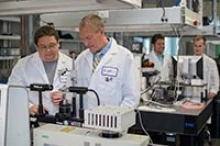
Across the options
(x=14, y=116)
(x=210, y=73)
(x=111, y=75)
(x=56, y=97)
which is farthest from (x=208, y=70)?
(x=14, y=116)

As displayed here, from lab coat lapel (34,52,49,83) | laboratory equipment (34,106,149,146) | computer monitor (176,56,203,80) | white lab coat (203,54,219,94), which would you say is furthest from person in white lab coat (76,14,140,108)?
white lab coat (203,54,219,94)

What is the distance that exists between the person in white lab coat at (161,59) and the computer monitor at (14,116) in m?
2.55

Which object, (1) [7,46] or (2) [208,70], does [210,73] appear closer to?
(2) [208,70]

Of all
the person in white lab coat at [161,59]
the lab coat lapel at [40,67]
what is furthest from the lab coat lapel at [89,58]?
the person in white lab coat at [161,59]

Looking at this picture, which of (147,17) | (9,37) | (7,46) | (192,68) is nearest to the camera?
(147,17)

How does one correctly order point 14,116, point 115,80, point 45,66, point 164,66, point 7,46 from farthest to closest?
point 7,46 < point 164,66 < point 45,66 < point 115,80 < point 14,116

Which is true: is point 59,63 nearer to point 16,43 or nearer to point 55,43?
point 55,43

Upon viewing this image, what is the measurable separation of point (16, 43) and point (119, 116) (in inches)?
146

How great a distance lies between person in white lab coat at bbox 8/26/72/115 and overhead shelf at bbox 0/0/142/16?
0.20 m

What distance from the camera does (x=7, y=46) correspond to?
13.7 ft

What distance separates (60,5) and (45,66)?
0.56 metres

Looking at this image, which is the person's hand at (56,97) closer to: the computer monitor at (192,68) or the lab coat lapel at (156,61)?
the computer monitor at (192,68)

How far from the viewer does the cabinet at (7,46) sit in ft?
13.0

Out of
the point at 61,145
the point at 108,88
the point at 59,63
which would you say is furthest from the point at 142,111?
the point at 61,145
